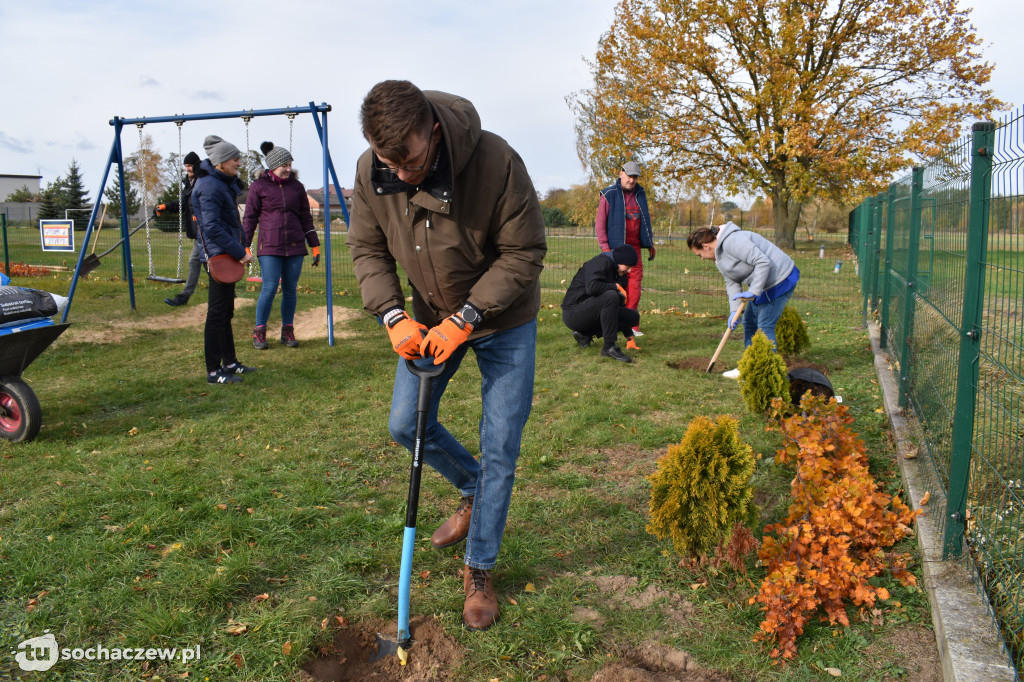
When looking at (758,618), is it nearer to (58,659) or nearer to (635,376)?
(58,659)

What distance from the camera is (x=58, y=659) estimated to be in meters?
2.41

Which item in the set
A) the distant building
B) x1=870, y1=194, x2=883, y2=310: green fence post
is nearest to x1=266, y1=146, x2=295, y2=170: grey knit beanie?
x1=870, y1=194, x2=883, y2=310: green fence post

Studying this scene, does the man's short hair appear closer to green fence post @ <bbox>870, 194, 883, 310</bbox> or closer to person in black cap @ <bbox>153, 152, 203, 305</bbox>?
person in black cap @ <bbox>153, 152, 203, 305</bbox>

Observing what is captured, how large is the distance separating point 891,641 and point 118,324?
8.70m

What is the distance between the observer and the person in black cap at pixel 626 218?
26.3 ft

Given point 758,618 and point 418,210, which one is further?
point 758,618

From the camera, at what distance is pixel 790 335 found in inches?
277

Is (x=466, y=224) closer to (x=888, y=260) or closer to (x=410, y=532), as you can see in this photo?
(x=410, y=532)

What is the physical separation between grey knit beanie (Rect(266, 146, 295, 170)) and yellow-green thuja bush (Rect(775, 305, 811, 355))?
201 inches

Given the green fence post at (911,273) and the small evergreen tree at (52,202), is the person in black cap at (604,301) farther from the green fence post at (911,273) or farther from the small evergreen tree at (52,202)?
the small evergreen tree at (52,202)

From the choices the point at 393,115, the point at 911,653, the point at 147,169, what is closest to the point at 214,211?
the point at 393,115

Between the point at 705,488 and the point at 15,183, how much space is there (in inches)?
3109

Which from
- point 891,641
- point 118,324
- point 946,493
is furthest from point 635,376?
point 118,324

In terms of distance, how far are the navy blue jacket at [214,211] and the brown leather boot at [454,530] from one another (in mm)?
3938
